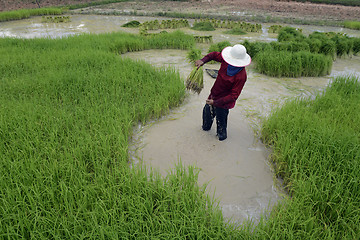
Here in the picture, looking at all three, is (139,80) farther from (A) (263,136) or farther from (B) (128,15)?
(B) (128,15)

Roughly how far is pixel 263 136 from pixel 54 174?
224 cm

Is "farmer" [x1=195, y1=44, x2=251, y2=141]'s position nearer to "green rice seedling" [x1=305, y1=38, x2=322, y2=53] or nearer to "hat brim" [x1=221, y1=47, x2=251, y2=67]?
"hat brim" [x1=221, y1=47, x2=251, y2=67]

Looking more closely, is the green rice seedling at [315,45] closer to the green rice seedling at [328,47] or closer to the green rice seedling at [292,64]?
the green rice seedling at [328,47]

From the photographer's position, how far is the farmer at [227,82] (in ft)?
7.54

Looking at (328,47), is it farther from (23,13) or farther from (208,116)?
(23,13)

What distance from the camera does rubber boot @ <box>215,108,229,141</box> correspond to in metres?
2.67

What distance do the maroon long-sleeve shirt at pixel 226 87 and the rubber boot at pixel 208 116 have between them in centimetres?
15

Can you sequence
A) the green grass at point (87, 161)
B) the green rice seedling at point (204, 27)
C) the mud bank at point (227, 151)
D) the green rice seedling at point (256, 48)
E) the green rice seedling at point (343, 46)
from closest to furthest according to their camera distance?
the green grass at point (87, 161)
the mud bank at point (227, 151)
the green rice seedling at point (256, 48)
the green rice seedling at point (343, 46)
the green rice seedling at point (204, 27)

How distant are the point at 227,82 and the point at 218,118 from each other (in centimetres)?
44

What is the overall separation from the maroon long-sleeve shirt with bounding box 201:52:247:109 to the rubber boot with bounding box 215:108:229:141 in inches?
4.3

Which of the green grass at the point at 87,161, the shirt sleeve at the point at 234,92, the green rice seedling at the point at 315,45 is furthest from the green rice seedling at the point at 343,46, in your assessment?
the shirt sleeve at the point at 234,92

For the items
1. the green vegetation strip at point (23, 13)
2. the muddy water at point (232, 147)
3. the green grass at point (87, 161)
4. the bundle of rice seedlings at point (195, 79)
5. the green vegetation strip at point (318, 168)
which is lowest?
the muddy water at point (232, 147)

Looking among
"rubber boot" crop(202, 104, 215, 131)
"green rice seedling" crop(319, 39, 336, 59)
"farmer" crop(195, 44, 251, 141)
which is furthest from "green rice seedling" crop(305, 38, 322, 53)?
"rubber boot" crop(202, 104, 215, 131)

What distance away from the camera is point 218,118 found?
2.72 meters
